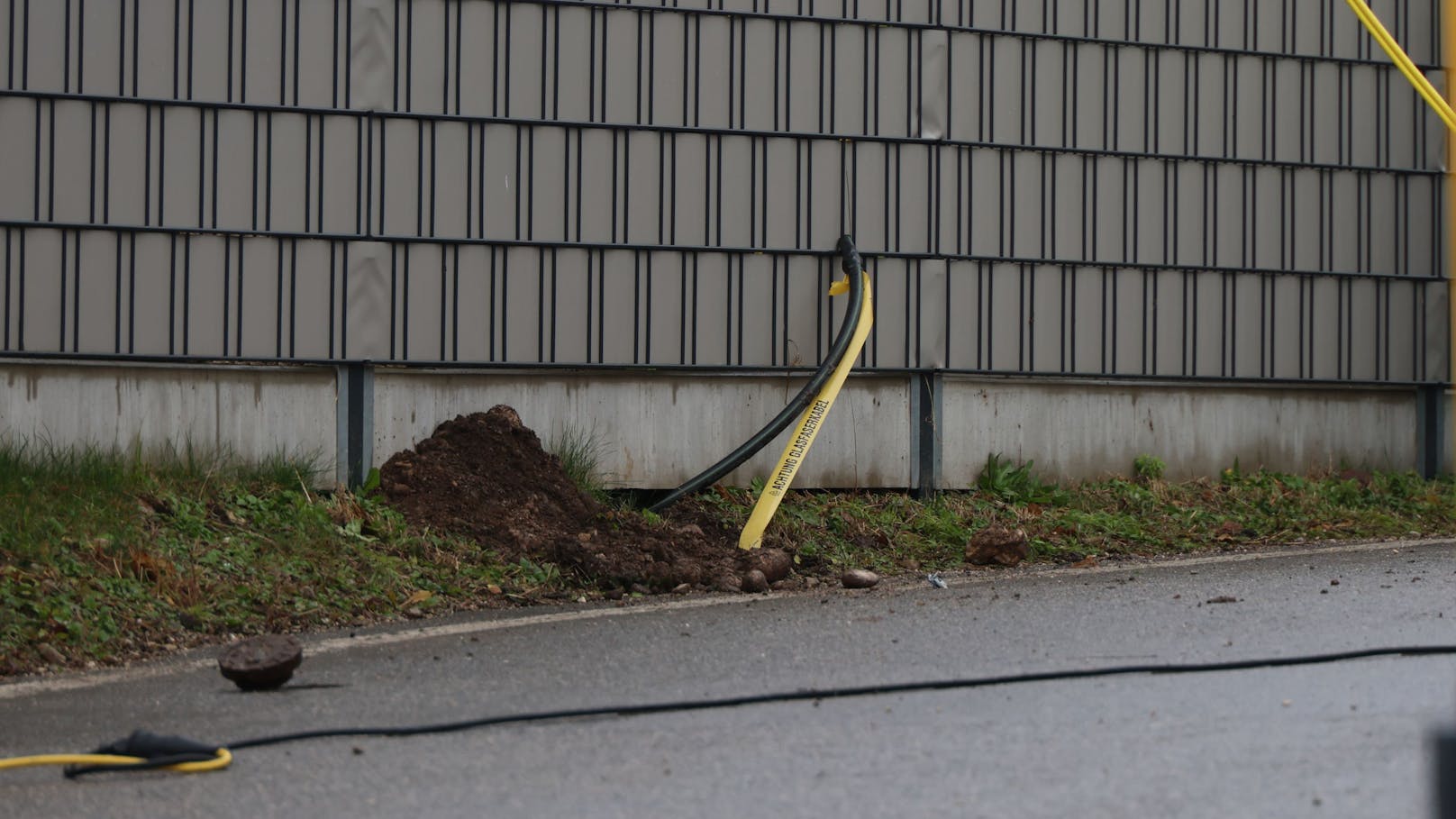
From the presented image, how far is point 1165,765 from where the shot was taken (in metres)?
4.60

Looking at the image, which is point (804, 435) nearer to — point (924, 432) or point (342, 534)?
point (924, 432)

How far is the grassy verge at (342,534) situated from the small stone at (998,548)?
19 cm

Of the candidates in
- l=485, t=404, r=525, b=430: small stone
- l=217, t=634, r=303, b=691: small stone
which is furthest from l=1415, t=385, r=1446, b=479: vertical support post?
l=217, t=634, r=303, b=691: small stone

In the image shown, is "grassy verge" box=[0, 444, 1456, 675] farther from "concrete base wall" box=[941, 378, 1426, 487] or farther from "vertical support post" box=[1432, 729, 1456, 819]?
"vertical support post" box=[1432, 729, 1456, 819]

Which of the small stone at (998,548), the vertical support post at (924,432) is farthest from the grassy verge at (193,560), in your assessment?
the vertical support post at (924,432)

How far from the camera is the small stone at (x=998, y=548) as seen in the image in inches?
387

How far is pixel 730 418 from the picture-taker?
11117 mm

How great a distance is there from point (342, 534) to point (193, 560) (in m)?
1.06

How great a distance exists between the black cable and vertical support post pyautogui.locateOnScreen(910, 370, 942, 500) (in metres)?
5.32

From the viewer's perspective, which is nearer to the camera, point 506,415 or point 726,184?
point 506,415

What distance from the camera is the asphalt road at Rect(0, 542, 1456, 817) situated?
14.3ft

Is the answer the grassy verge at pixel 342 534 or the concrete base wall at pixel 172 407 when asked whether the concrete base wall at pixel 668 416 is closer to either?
the grassy verge at pixel 342 534

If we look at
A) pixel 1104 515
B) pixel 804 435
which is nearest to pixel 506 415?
pixel 804 435

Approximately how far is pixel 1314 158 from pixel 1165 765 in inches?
361
